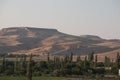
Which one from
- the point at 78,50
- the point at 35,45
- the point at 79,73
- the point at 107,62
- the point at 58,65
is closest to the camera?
the point at 79,73

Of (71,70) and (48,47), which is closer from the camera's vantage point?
(71,70)

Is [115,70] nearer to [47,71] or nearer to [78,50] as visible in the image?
[47,71]

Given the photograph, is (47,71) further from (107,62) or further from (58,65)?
(107,62)

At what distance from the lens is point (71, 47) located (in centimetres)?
17775

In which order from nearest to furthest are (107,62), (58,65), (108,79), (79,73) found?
(108,79), (79,73), (58,65), (107,62)

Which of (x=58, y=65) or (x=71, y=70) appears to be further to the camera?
(x=58, y=65)

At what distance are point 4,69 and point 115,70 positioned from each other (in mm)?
23287

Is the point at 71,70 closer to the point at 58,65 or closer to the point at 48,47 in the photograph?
the point at 58,65

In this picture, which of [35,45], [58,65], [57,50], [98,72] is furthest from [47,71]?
[35,45]

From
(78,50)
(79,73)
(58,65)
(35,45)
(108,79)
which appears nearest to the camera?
(108,79)

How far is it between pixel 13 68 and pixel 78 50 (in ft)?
319

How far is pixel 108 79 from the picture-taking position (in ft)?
205

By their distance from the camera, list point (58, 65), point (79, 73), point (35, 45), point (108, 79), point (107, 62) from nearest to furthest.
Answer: point (108, 79) < point (79, 73) < point (58, 65) < point (107, 62) < point (35, 45)

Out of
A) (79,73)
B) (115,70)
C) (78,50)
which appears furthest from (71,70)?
(78,50)
